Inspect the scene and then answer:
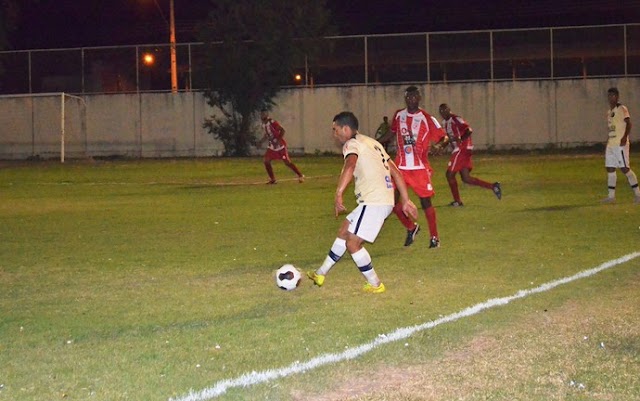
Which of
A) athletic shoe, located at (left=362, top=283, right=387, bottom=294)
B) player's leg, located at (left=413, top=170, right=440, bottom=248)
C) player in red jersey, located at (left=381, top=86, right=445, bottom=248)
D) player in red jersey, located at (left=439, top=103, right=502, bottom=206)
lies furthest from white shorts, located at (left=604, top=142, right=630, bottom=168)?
athletic shoe, located at (left=362, top=283, right=387, bottom=294)

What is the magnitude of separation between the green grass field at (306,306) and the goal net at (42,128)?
31132mm

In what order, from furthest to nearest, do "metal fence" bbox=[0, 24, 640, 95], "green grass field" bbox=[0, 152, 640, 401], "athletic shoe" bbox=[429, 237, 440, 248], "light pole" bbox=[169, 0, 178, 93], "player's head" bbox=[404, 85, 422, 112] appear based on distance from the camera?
"light pole" bbox=[169, 0, 178, 93]
"metal fence" bbox=[0, 24, 640, 95]
"player's head" bbox=[404, 85, 422, 112]
"athletic shoe" bbox=[429, 237, 440, 248]
"green grass field" bbox=[0, 152, 640, 401]

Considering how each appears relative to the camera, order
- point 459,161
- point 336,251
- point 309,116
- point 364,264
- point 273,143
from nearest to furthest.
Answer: point 364,264 → point 336,251 → point 459,161 → point 273,143 → point 309,116

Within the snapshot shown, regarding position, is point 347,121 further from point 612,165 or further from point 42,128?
point 42,128

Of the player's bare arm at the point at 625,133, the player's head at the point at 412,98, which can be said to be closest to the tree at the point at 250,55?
the player's bare arm at the point at 625,133

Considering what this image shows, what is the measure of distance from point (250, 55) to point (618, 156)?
30.8m

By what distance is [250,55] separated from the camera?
154 ft

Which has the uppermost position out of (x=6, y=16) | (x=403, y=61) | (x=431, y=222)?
(x=6, y=16)

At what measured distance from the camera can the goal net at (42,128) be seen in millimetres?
48375

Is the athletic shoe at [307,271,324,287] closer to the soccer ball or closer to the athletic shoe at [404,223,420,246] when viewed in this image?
the soccer ball

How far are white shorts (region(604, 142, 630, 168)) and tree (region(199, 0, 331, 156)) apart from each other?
97.0 ft

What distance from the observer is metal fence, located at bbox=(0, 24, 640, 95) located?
1847 inches

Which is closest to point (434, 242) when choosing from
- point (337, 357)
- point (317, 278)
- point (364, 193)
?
point (317, 278)

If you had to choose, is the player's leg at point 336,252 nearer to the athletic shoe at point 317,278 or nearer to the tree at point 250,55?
the athletic shoe at point 317,278
